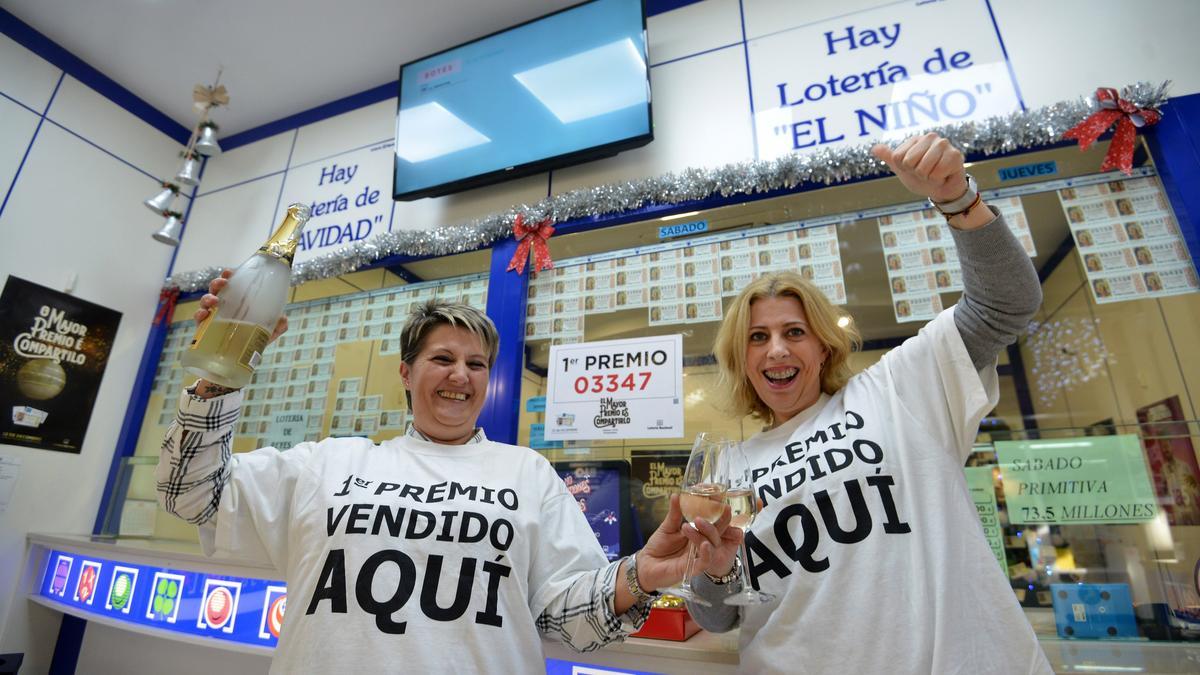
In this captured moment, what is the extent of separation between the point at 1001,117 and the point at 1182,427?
3.27 ft

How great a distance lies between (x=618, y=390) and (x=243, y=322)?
1.13 meters

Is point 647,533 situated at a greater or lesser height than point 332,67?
lesser

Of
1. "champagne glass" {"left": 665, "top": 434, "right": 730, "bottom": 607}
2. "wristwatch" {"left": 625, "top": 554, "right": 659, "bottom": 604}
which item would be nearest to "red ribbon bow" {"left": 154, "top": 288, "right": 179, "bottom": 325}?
"wristwatch" {"left": 625, "top": 554, "right": 659, "bottom": 604}

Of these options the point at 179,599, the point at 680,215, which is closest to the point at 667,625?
the point at 680,215

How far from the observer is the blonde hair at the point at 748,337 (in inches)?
47.6

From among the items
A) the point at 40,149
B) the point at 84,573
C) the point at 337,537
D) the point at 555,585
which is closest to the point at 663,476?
the point at 555,585

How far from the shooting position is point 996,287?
37.9 inches

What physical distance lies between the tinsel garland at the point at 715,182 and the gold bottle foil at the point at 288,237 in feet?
3.33

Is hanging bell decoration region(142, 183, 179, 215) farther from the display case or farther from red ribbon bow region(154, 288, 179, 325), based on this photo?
the display case

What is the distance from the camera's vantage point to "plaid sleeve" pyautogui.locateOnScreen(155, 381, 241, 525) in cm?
107

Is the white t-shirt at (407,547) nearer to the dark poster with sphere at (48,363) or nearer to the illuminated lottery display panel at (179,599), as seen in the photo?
the illuminated lottery display panel at (179,599)

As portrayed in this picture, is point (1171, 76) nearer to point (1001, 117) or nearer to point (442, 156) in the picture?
point (1001, 117)

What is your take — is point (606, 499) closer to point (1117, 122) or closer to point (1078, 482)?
point (1078, 482)

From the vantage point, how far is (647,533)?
1735 millimetres
